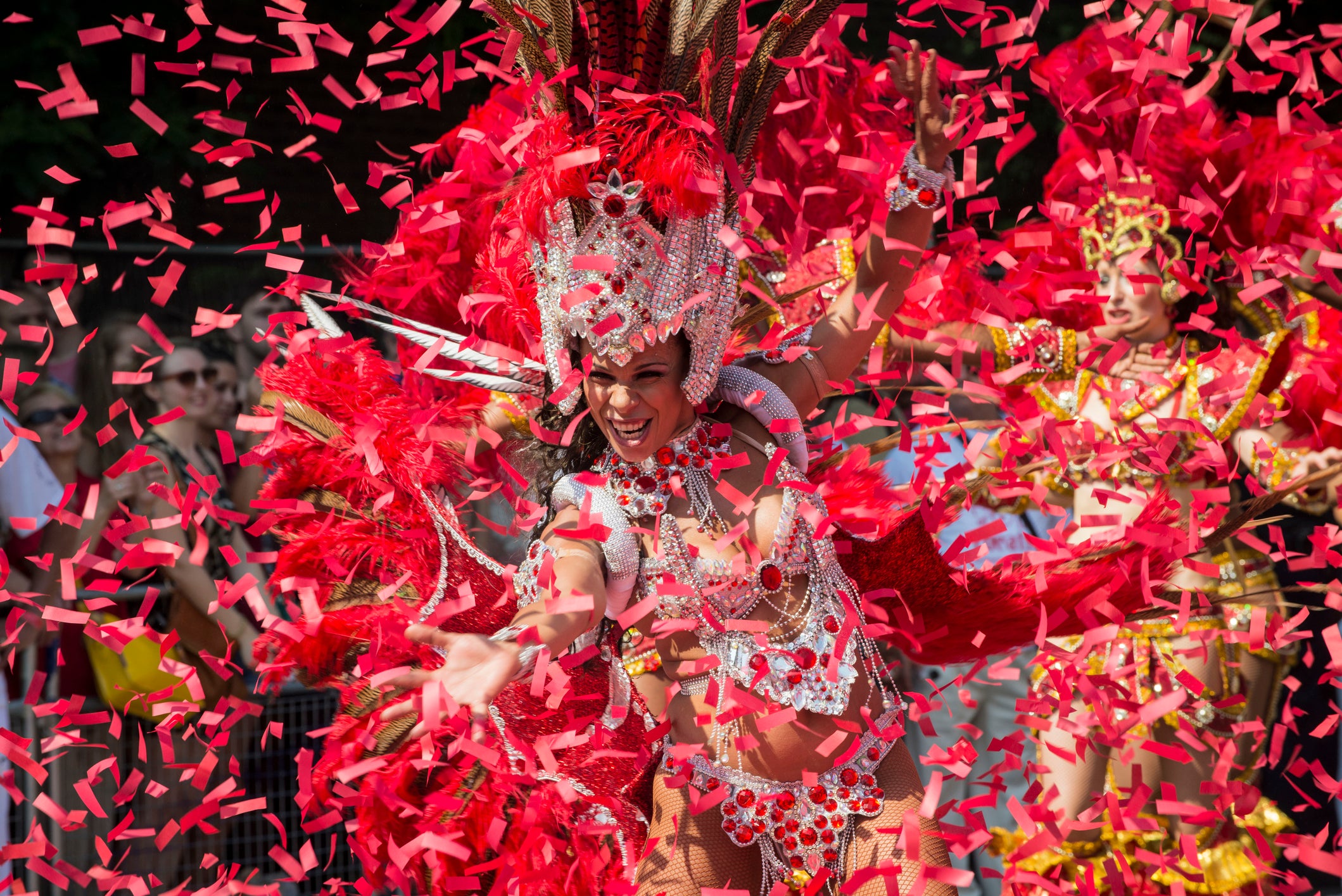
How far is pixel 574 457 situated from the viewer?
2.37 m

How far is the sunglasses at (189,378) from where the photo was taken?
12.9 ft

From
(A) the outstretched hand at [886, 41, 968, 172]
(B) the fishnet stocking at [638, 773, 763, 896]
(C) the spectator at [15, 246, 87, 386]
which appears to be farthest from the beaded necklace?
(C) the spectator at [15, 246, 87, 386]

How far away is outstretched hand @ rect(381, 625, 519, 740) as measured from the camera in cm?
171

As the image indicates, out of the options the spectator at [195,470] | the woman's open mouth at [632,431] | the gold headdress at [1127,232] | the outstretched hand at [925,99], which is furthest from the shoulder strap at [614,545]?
the gold headdress at [1127,232]

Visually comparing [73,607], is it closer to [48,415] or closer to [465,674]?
[48,415]

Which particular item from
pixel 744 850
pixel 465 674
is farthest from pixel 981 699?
pixel 465 674

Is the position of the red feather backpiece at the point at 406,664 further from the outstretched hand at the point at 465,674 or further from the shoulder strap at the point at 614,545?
the outstretched hand at the point at 465,674

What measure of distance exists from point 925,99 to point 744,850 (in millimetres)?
1324

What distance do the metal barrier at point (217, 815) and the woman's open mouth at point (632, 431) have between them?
170 cm

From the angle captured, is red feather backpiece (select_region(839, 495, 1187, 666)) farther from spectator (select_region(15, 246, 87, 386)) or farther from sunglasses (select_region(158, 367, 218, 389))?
spectator (select_region(15, 246, 87, 386))

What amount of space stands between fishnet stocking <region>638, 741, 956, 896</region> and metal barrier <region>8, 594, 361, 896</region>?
1433mm

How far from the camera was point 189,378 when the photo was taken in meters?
3.93

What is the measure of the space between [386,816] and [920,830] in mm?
1077

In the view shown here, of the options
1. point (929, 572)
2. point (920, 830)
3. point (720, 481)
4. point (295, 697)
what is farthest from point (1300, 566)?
point (295, 697)
